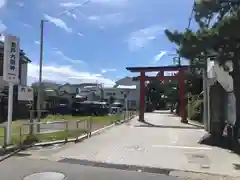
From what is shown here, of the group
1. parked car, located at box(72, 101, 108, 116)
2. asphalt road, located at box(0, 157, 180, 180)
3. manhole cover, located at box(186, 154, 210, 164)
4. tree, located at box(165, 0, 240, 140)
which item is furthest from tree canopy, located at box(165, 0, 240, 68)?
parked car, located at box(72, 101, 108, 116)

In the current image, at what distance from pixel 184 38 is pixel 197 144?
533cm

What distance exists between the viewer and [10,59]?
13.0m

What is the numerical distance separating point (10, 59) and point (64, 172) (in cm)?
631

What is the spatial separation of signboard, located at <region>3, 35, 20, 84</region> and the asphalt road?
4.25 m

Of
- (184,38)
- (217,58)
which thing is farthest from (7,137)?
(217,58)

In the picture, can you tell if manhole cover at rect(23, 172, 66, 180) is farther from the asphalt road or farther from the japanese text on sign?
the japanese text on sign

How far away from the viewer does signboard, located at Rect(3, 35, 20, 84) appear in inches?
506

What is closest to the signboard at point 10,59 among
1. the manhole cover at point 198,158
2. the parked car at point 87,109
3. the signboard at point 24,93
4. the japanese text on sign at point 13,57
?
the japanese text on sign at point 13,57

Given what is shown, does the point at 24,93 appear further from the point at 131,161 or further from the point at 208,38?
the point at 208,38

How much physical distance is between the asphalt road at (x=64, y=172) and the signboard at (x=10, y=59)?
4247mm

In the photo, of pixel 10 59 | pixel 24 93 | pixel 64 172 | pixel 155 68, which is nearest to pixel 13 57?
pixel 10 59

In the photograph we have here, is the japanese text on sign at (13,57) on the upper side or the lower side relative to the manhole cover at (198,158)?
upper

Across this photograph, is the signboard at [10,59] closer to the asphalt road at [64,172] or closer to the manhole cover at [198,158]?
the asphalt road at [64,172]

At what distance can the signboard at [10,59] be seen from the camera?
12.9m
